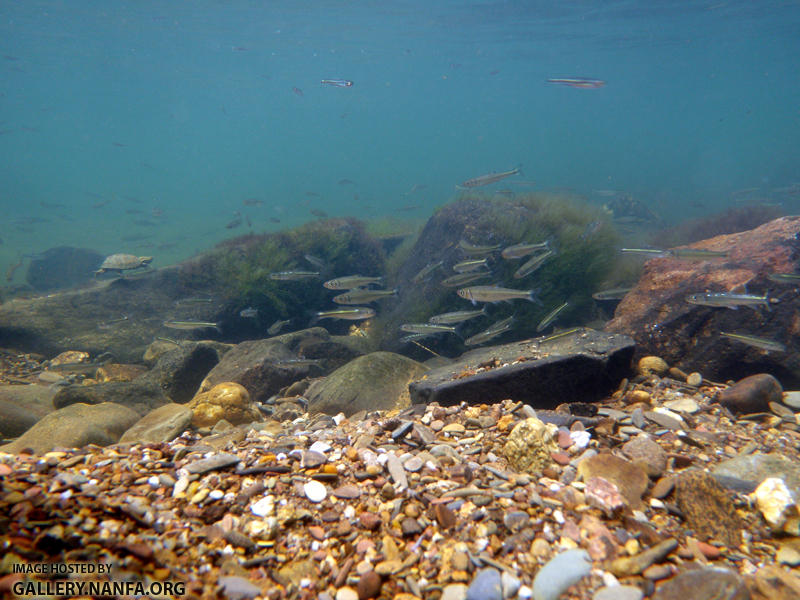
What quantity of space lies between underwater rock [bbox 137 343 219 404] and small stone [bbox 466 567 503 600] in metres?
6.86

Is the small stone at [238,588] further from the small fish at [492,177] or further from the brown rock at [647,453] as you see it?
the small fish at [492,177]

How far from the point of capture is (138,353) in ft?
33.8

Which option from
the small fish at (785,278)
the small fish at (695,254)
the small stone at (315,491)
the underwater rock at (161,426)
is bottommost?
the underwater rock at (161,426)

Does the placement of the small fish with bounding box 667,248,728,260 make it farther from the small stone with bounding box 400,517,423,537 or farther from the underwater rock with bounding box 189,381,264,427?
the underwater rock with bounding box 189,381,264,427

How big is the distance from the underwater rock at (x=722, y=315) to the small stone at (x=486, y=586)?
4.87m

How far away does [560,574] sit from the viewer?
1.82m

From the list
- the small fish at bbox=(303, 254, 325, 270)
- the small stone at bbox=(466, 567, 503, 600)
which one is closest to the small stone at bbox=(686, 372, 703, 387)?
the small stone at bbox=(466, 567, 503, 600)

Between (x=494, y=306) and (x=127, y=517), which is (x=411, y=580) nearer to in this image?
(x=127, y=517)

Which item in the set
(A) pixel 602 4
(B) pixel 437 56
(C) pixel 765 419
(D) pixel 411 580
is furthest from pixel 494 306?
(B) pixel 437 56

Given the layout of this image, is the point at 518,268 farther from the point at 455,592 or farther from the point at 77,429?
the point at 77,429

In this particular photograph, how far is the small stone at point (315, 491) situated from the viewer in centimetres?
248

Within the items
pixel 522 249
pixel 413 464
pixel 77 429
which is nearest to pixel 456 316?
pixel 522 249

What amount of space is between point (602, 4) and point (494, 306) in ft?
118

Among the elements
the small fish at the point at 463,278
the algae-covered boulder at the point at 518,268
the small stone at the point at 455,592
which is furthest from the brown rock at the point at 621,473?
the algae-covered boulder at the point at 518,268
